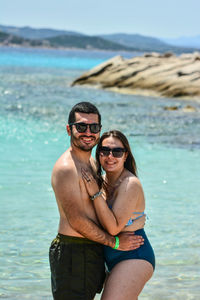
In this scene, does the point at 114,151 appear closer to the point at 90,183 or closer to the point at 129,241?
the point at 90,183

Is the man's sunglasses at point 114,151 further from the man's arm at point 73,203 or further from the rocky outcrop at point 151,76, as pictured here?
the rocky outcrop at point 151,76

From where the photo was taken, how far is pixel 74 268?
3.47 metres

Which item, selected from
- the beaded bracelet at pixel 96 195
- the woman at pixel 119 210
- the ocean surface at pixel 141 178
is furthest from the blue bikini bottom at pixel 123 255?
the ocean surface at pixel 141 178

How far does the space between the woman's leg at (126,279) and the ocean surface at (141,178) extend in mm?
1516

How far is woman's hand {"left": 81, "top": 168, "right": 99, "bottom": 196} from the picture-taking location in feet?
11.4

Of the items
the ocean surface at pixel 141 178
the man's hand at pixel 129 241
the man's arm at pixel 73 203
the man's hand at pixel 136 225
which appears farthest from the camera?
the ocean surface at pixel 141 178

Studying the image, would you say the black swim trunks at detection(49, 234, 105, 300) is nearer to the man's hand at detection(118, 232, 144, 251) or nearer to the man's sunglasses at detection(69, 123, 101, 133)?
the man's hand at detection(118, 232, 144, 251)

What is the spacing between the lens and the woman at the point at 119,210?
3488 millimetres

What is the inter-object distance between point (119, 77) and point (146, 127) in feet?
38.7

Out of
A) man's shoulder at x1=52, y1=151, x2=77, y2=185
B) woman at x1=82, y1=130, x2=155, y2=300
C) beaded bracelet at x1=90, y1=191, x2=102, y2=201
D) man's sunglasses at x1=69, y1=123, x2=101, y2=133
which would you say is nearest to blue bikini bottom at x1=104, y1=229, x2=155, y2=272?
woman at x1=82, y1=130, x2=155, y2=300

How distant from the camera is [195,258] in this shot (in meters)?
6.00

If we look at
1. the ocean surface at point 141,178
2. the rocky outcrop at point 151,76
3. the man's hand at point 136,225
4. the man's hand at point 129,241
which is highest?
the man's hand at point 136,225

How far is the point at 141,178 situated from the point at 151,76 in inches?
645

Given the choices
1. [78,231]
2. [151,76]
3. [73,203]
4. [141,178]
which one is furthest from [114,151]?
[151,76]
